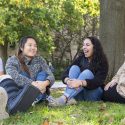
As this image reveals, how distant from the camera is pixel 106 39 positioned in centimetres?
1062

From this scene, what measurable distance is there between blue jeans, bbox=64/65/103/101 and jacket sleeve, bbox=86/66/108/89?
10cm

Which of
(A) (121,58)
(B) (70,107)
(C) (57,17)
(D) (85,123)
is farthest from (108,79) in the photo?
(C) (57,17)

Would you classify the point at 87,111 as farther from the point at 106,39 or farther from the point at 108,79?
the point at 106,39

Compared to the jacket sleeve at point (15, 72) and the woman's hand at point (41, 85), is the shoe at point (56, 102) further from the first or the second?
the jacket sleeve at point (15, 72)

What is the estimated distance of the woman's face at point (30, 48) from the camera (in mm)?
7734

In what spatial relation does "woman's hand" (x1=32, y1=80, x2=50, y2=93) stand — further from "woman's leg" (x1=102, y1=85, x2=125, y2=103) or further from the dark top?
"woman's leg" (x1=102, y1=85, x2=125, y2=103)

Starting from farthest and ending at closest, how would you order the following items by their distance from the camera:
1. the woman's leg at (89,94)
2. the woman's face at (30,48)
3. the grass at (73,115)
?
the woman's leg at (89,94) → the woman's face at (30,48) → the grass at (73,115)

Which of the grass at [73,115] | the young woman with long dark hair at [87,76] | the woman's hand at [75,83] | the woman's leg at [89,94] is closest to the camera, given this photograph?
the grass at [73,115]

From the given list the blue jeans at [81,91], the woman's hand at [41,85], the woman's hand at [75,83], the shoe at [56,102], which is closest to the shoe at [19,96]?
the woman's hand at [41,85]

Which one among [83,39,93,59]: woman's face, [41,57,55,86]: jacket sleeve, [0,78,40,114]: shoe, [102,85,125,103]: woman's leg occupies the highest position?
[83,39,93,59]: woman's face

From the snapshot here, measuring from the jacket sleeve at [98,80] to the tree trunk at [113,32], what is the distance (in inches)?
96.4

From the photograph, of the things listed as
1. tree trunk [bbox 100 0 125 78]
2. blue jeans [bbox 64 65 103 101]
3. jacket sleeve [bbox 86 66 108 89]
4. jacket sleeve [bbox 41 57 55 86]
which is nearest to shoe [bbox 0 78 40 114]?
jacket sleeve [bbox 41 57 55 86]

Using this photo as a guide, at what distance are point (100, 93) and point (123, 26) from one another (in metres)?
2.92

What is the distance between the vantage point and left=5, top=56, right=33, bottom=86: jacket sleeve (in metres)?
7.36
